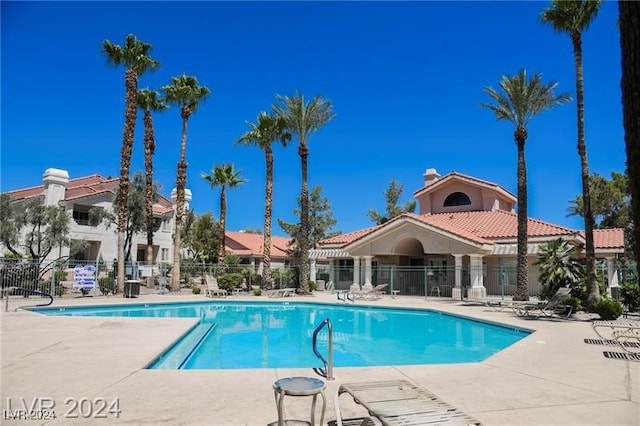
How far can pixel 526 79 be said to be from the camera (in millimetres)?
23766

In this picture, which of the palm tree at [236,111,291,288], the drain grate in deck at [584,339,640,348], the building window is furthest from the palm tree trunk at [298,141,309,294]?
the building window

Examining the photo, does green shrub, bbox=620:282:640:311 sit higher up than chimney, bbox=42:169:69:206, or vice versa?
chimney, bbox=42:169:69:206

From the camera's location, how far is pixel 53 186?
3781cm

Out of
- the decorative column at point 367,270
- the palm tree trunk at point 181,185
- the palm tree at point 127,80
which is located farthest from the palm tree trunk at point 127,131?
the decorative column at point 367,270

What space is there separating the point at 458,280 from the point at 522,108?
10849mm

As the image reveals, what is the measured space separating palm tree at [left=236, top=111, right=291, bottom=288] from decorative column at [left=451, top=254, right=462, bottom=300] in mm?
12826

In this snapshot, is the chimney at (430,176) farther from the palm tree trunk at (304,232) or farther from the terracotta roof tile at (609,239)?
the terracotta roof tile at (609,239)

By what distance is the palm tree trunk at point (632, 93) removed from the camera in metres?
2.77

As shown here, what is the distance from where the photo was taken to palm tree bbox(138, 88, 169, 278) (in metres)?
32.4

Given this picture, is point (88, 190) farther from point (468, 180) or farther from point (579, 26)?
point (579, 26)

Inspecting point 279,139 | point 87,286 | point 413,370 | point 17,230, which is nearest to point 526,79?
point 279,139

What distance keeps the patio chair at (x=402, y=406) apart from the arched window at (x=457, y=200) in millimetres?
33000

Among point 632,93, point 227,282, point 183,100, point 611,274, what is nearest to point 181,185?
point 183,100
